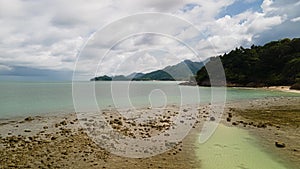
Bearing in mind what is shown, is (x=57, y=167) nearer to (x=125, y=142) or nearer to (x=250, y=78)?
(x=125, y=142)

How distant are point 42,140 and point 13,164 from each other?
4635 millimetres

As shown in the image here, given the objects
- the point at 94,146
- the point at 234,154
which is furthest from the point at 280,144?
the point at 94,146

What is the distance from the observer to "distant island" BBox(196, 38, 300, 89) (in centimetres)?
8794

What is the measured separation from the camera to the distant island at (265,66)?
8794cm

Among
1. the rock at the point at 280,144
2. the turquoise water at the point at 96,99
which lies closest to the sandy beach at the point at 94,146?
the rock at the point at 280,144

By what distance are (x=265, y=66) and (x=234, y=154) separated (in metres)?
99.8

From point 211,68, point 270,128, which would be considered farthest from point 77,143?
point 211,68

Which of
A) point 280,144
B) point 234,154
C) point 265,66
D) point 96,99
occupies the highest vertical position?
point 265,66

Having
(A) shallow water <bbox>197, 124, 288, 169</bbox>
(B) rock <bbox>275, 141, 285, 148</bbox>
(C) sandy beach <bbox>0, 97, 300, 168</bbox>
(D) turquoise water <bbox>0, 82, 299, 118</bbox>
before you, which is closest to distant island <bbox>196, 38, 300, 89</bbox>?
(D) turquoise water <bbox>0, 82, 299, 118</bbox>

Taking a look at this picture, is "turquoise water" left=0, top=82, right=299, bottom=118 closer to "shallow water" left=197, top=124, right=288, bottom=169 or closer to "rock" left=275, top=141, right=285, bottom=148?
"shallow water" left=197, top=124, right=288, bottom=169

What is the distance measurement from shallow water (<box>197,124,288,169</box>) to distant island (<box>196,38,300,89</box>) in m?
70.7

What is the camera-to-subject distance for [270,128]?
20.5 metres

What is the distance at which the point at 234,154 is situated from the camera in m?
13.6

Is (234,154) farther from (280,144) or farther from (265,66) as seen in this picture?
(265,66)
